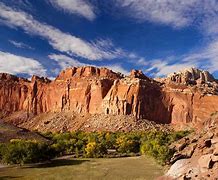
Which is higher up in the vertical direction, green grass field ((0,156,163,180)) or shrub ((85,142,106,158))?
shrub ((85,142,106,158))

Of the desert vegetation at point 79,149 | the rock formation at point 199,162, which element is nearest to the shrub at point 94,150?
the desert vegetation at point 79,149

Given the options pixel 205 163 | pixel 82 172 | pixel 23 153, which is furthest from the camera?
pixel 23 153

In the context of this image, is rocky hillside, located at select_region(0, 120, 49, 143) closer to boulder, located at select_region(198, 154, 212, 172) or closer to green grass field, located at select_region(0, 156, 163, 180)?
green grass field, located at select_region(0, 156, 163, 180)

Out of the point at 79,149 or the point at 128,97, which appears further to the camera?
the point at 128,97

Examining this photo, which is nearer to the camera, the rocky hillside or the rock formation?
the rock formation

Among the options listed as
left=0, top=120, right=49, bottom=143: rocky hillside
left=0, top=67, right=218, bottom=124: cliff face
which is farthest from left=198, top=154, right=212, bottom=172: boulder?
left=0, top=67, right=218, bottom=124: cliff face

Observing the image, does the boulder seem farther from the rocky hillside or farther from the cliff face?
the cliff face

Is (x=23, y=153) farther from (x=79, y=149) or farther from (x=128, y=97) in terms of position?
(x=128, y=97)

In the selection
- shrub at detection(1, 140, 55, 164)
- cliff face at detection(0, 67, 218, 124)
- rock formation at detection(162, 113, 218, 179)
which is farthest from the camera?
cliff face at detection(0, 67, 218, 124)

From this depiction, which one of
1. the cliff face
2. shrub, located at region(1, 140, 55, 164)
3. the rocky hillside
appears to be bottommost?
shrub, located at region(1, 140, 55, 164)

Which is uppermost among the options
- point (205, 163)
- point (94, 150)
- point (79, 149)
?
point (205, 163)

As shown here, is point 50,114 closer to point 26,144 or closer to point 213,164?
point 26,144

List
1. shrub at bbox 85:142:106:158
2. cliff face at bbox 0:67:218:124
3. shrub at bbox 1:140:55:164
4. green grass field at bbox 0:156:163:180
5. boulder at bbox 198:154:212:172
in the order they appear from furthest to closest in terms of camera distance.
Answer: cliff face at bbox 0:67:218:124, shrub at bbox 85:142:106:158, shrub at bbox 1:140:55:164, green grass field at bbox 0:156:163:180, boulder at bbox 198:154:212:172

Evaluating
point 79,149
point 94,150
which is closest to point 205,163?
point 94,150
